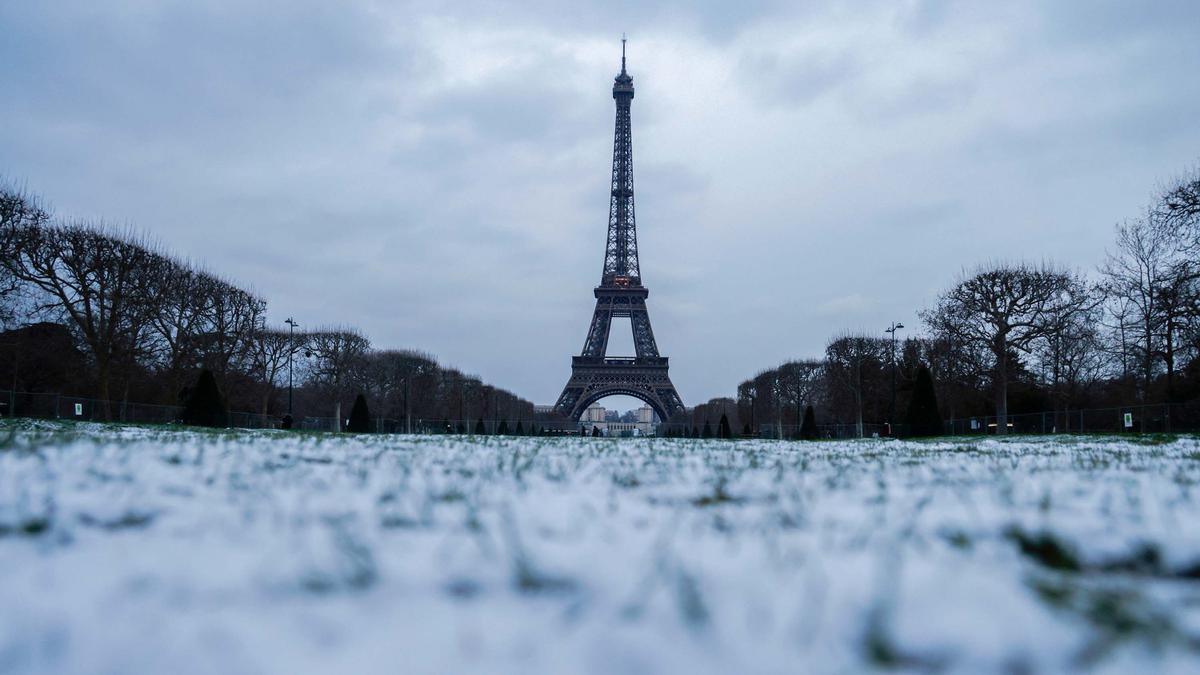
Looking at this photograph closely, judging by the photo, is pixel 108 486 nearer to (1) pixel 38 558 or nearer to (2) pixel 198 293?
(1) pixel 38 558

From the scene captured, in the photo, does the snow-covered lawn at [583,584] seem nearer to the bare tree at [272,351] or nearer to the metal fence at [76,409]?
the metal fence at [76,409]

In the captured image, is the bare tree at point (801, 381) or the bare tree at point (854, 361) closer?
the bare tree at point (854, 361)

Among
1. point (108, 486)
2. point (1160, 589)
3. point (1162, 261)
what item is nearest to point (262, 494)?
point (108, 486)

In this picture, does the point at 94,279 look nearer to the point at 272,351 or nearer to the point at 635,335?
the point at 272,351

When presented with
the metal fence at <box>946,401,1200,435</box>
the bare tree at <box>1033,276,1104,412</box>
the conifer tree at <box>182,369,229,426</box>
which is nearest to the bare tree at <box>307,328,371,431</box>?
the conifer tree at <box>182,369,229,426</box>

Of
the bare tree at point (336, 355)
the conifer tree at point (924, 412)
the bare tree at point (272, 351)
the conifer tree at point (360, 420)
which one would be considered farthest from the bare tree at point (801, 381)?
the bare tree at point (272, 351)

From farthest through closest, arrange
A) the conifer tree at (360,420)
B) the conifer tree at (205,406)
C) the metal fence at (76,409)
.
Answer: the conifer tree at (360,420) < the conifer tree at (205,406) < the metal fence at (76,409)
